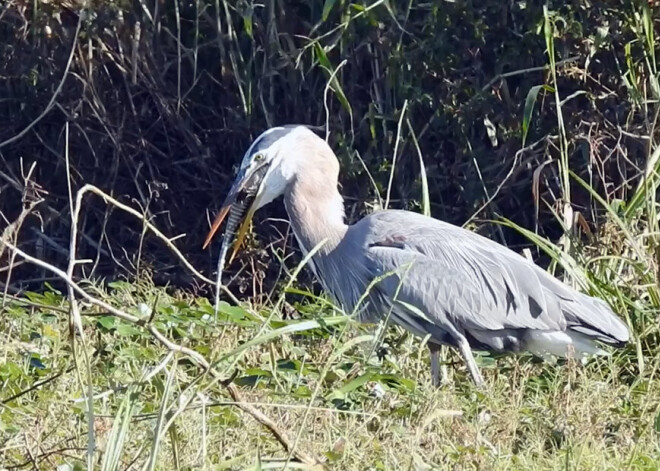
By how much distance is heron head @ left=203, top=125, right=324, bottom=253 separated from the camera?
5.21 m

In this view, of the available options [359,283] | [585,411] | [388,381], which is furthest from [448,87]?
[585,411]

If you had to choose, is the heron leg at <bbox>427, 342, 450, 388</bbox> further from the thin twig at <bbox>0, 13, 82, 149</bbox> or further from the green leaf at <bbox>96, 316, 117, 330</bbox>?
the thin twig at <bbox>0, 13, 82, 149</bbox>

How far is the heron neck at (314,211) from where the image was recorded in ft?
17.4

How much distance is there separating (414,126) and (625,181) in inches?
43.2

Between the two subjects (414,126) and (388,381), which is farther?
(414,126)

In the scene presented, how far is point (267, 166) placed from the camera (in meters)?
5.25

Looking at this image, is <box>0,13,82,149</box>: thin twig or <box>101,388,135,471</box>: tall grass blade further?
<box>0,13,82,149</box>: thin twig

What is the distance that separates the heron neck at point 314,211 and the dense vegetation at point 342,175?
313 mm

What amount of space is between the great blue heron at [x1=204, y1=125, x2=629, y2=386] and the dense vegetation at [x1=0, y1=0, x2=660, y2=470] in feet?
0.40

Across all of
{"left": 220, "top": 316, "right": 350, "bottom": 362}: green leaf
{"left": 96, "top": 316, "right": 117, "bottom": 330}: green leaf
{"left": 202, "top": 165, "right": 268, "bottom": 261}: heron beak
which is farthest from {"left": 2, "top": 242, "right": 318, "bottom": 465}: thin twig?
{"left": 202, "top": 165, "right": 268, "bottom": 261}: heron beak

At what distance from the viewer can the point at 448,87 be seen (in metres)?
6.10

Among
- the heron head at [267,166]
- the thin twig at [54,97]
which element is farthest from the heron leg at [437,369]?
the thin twig at [54,97]

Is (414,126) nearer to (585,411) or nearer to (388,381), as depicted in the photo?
(388,381)

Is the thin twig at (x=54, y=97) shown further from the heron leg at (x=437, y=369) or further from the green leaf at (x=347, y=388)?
the green leaf at (x=347, y=388)
